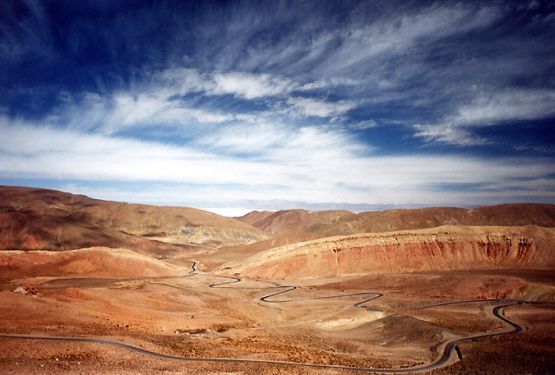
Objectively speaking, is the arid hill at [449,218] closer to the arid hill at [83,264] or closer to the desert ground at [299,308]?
the desert ground at [299,308]

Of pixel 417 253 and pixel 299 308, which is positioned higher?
pixel 417 253

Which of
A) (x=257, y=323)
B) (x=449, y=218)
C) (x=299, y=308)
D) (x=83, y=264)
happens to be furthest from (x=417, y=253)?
(x=449, y=218)

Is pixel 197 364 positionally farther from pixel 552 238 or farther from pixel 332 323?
pixel 552 238

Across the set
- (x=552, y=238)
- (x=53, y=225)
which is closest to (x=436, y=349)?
(x=552, y=238)

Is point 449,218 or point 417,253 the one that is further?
point 449,218

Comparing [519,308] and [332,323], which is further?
[519,308]

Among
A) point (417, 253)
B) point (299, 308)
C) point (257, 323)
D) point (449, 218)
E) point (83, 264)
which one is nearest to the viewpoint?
point (257, 323)

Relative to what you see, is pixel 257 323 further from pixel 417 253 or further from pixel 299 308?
pixel 417 253
